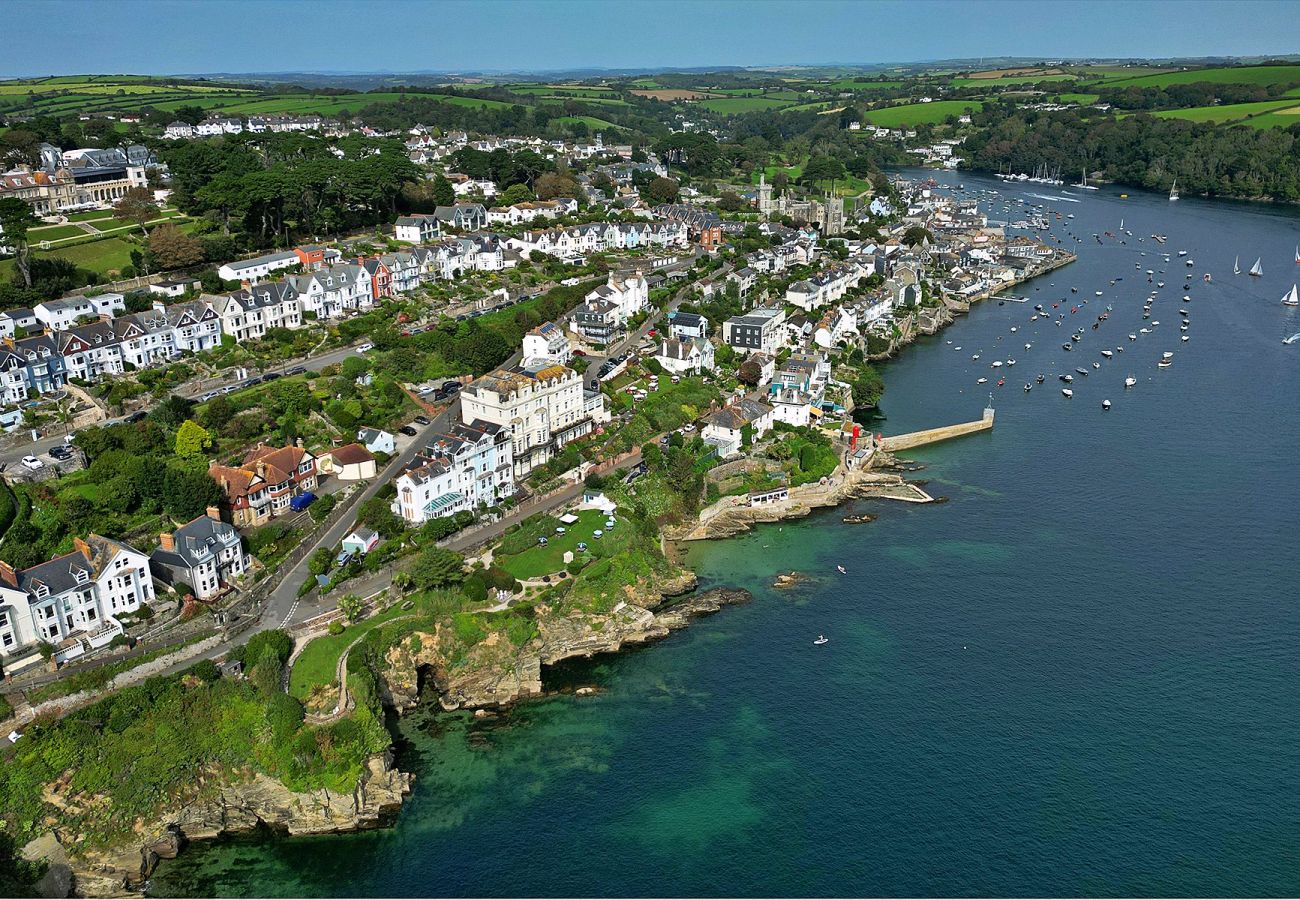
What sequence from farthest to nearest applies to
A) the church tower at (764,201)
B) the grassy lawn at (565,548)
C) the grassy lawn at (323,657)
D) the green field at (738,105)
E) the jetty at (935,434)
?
the green field at (738,105), the church tower at (764,201), the jetty at (935,434), the grassy lawn at (565,548), the grassy lawn at (323,657)

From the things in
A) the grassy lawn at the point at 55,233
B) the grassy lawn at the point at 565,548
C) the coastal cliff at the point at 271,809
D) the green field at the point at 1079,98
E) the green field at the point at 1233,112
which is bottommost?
the coastal cliff at the point at 271,809

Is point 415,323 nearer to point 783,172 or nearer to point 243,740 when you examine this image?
point 243,740

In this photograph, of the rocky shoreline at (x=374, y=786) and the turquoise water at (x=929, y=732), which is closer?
the rocky shoreline at (x=374, y=786)

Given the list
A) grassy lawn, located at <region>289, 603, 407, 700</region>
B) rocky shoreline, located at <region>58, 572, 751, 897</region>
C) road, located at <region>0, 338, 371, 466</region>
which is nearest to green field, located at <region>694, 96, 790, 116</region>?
road, located at <region>0, 338, 371, 466</region>

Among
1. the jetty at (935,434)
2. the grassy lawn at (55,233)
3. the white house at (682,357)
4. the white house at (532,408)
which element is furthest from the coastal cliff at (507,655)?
the grassy lawn at (55,233)

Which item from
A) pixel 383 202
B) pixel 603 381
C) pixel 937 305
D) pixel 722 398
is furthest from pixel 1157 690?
pixel 383 202

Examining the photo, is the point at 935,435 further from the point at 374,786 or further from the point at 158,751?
the point at 158,751

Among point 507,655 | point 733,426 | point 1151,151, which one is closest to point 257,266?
point 733,426

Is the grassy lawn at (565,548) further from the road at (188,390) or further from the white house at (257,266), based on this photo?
the white house at (257,266)
